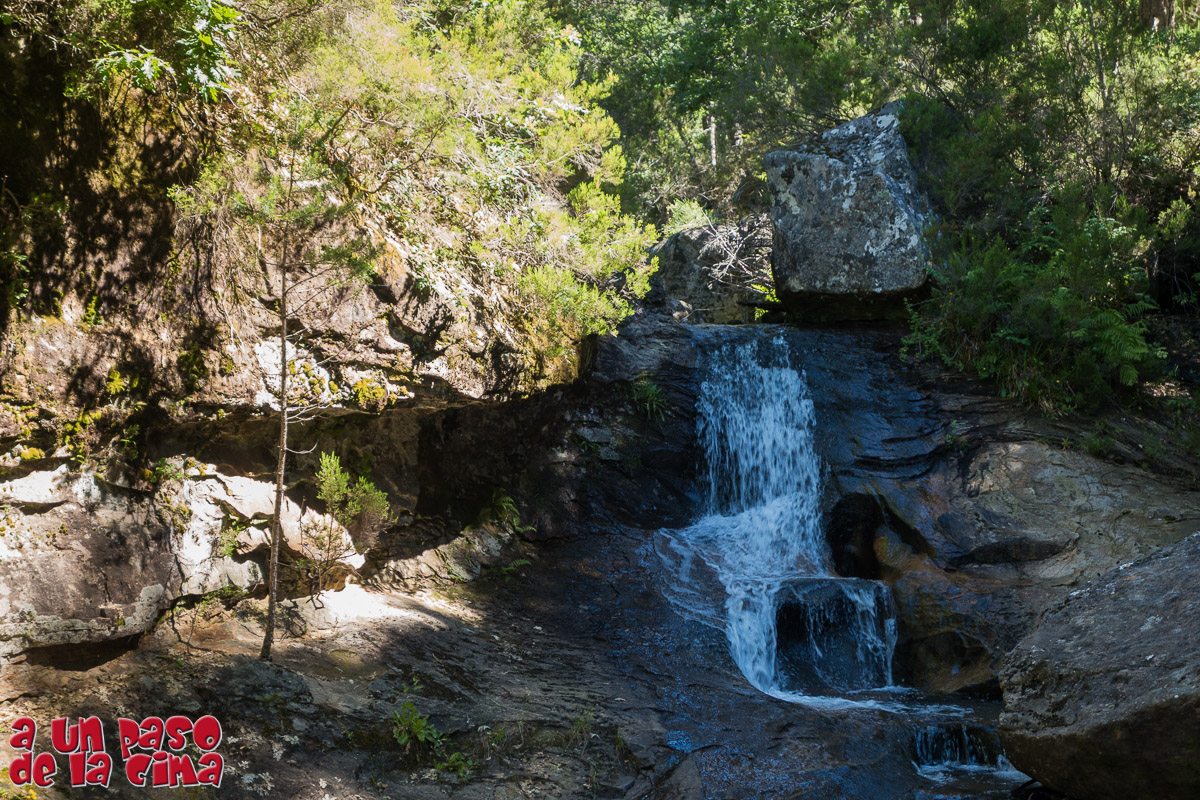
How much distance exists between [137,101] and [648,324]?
A: 7742 mm

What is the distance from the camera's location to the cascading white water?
7.34m

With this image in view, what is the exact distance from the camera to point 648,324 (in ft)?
37.7

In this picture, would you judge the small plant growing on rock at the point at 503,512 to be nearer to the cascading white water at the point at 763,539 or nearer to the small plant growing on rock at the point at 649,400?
the cascading white water at the point at 763,539

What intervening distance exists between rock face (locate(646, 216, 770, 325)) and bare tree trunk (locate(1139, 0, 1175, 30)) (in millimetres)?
6554

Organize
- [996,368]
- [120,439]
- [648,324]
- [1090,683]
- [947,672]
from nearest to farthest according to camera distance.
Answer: [1090,683]
[120,439]
[947,672]
[996,368]
[648,324]

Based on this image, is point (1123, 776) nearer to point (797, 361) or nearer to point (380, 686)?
point (380, 686)

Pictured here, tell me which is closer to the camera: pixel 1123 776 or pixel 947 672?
pixel 1123 776

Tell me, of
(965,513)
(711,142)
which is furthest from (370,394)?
(711,142)

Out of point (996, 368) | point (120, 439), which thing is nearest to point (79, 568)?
point (120, 439)

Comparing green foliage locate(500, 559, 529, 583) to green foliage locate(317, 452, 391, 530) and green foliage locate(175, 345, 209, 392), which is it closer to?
green foliage locate(317, 452, 391, 530)

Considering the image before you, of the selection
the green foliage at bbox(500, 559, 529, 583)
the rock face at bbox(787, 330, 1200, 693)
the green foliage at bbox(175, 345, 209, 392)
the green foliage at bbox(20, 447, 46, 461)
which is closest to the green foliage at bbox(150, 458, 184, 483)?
the green foliage at bbox(175, 345, 209, 392)

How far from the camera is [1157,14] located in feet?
33.4

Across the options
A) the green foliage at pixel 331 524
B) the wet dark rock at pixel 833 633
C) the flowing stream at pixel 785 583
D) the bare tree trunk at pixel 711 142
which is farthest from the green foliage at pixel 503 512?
the bare tree trunk at pixel 711 142

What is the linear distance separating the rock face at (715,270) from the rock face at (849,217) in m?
3.11
